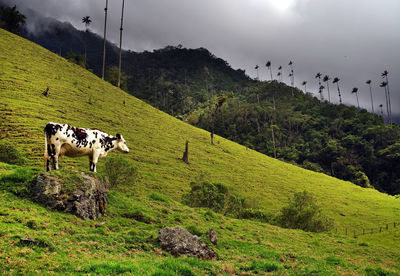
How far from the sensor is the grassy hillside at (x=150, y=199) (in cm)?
952

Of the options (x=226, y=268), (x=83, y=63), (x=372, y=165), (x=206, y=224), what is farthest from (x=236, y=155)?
(x=372, y=165)

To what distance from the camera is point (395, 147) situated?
11719cm

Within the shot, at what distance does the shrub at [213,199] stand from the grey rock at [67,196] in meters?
18.3

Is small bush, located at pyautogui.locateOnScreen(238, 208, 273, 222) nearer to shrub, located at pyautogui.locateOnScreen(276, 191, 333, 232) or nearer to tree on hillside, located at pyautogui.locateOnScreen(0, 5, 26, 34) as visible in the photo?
shrub, located at pyautogui.locateOnScreen(276, 191, 333, 232)

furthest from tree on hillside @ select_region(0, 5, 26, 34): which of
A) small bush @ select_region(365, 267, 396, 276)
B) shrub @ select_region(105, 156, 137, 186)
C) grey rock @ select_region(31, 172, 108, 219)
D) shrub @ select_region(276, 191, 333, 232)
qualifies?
small bush @ select_region(365, 267, 396, 276)

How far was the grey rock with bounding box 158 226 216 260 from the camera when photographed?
38.3ft

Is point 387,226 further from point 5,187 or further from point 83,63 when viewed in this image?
point 83,63

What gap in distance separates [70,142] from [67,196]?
2989 mm

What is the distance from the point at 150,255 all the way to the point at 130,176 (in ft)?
56.1

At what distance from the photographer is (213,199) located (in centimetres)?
3133

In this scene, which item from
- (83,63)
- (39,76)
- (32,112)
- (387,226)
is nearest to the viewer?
(32,112)

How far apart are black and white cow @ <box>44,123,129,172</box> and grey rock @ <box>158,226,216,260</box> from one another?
20.5 ft

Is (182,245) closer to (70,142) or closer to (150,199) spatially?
(70,142)

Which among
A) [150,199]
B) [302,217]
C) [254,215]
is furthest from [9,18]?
[302,217]
